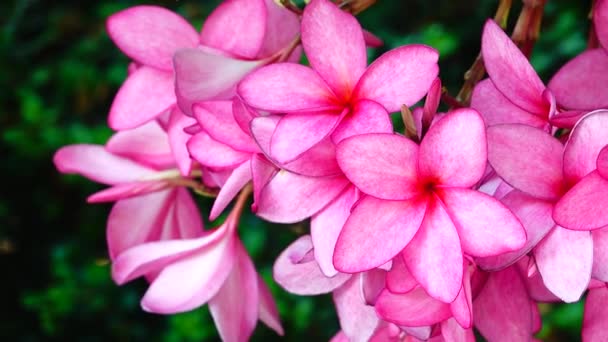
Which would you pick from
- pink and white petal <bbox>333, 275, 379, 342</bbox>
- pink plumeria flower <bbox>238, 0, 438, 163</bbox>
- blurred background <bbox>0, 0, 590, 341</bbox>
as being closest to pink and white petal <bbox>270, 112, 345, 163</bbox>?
pink plumeria flower <bbox>238, 0, 438, 163</bbox>

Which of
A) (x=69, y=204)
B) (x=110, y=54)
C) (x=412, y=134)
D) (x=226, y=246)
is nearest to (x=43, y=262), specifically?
(x=69, y=204)

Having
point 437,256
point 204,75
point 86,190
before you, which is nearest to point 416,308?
point 437,256

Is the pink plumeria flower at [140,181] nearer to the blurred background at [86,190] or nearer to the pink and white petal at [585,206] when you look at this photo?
the pink and white petal at [585,206]

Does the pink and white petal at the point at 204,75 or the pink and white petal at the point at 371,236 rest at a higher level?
the pink and white petal at the point at 204,75

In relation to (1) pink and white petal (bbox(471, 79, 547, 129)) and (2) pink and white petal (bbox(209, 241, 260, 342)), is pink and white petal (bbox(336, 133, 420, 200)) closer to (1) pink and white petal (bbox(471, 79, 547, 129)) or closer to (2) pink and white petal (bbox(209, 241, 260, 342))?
(1) pink and white petal (bbox(471, 79, 547, 129))

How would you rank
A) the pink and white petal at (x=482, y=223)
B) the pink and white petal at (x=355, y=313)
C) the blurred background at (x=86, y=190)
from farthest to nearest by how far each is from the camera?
the blurred background at (x=86, y=190), the pink and white petal at (x=355, y=313), the pink and white petal at (x=482, y=223)

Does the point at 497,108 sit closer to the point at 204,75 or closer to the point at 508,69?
the point at 508,69

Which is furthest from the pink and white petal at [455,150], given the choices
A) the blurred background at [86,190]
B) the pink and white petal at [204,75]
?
the blurred background at [86,190]

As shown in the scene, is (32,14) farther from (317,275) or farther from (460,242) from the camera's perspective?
(460,242)
